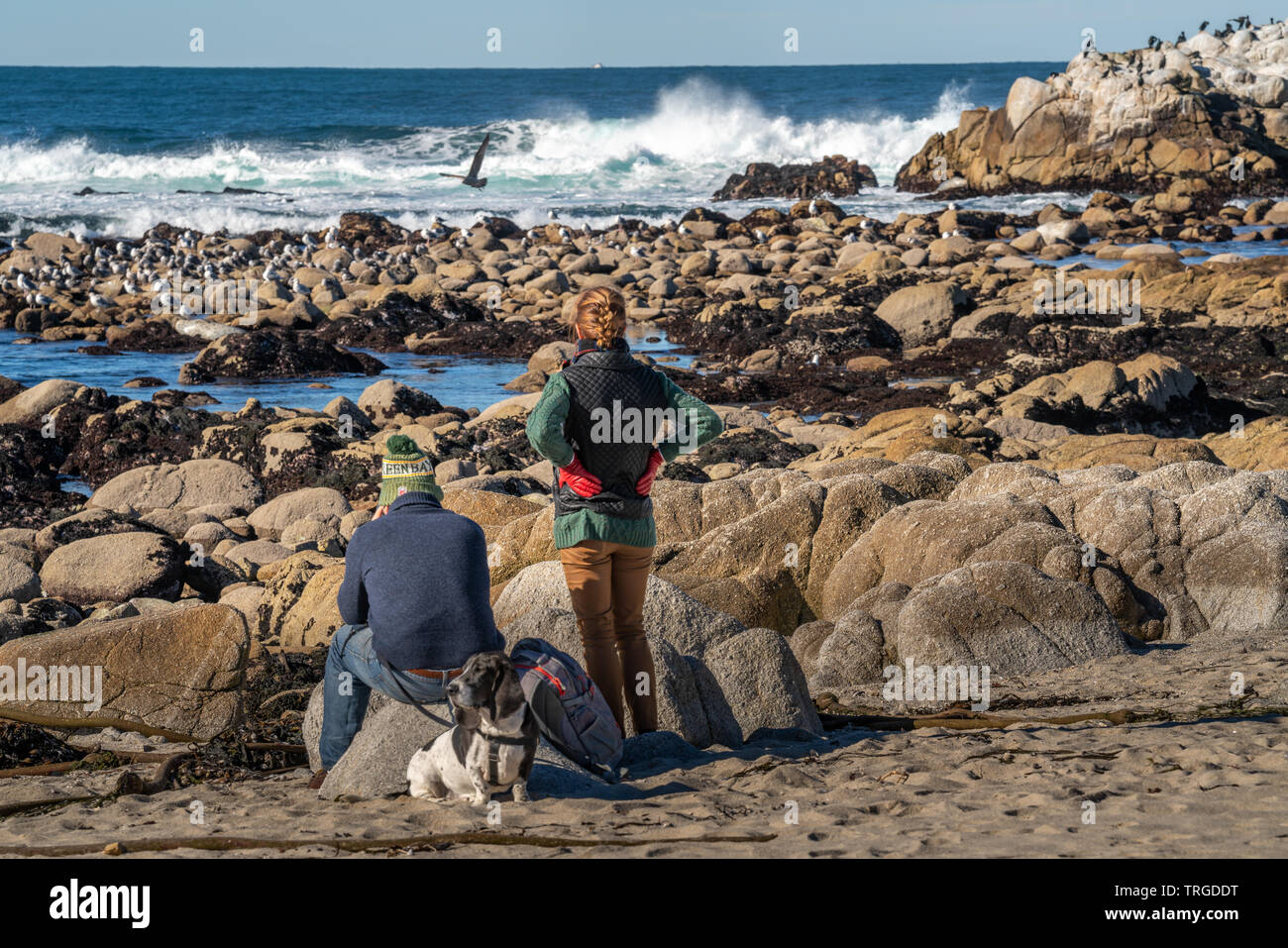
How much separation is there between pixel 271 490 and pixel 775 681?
8.89 m

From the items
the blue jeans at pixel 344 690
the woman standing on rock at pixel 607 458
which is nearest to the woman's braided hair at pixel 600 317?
the woman standing on rock at pixel 607 458

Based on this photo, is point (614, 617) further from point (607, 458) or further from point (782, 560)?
point (782, 560)

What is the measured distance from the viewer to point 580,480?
5.18 metres

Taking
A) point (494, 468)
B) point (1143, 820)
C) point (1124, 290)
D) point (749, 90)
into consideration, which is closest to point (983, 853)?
point (1143, 820)

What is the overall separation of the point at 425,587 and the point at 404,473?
47 centimetres

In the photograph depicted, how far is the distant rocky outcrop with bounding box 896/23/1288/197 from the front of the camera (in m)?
42.4

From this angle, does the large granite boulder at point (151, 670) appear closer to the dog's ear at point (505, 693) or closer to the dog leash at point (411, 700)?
the dog leash at point (411, 700)

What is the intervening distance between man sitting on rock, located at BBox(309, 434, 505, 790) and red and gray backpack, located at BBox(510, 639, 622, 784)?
0.15 meters

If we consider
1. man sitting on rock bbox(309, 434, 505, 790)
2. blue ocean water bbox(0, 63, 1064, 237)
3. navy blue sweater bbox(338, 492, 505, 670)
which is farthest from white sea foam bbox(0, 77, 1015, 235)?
navy blue sweater bbox(338, 492, 505, 670)

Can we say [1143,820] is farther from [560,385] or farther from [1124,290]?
[1124,290]

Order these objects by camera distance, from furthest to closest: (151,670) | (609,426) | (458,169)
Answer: (458,169) → (151,670) → (609,426)

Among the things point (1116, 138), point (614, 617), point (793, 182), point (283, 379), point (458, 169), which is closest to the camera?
point (614, 617)

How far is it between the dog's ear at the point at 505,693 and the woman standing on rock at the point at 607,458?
33.7 inches

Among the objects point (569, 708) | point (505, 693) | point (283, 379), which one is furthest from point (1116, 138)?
point (505, 693)
